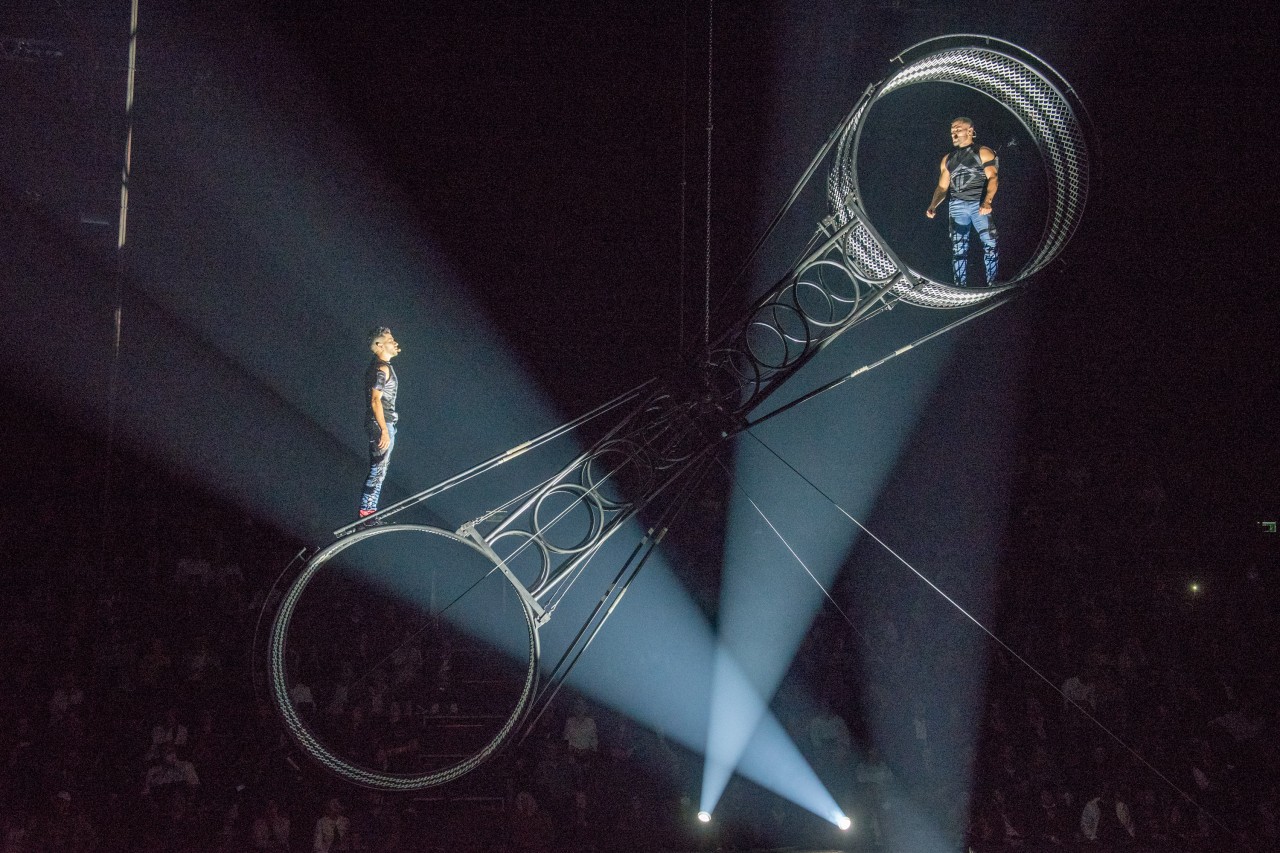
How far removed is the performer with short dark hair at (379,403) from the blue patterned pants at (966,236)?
2686 mm

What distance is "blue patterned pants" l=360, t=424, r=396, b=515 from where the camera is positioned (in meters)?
4.15

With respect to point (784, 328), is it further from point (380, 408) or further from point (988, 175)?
point (380, 408)

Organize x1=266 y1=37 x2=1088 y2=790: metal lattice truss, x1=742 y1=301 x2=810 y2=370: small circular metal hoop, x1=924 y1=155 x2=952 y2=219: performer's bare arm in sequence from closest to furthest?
x1=266 y1=37 x2=1088 y2=790: metal lattice truss → x1=742 y1=301 x2=810 y2=370: small circular metal hoop → x1=924 y1=155 x2=952 y2=219: performer's bare arm

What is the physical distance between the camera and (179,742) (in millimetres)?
4918

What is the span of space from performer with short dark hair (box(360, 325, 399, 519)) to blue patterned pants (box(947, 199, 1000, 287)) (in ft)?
8.81

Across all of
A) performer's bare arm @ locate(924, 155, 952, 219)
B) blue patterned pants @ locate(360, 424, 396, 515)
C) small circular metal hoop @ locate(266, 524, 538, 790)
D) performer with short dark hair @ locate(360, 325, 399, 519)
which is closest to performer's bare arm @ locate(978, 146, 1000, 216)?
performer's bare arm @ locate(924, 155, 952, 219)

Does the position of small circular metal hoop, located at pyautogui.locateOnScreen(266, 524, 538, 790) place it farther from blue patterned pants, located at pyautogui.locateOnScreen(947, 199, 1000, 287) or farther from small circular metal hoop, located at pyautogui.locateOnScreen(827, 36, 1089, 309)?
blue patterned pants, located at pyautogui.locateOnScreen(947, 199, 1000, 287)

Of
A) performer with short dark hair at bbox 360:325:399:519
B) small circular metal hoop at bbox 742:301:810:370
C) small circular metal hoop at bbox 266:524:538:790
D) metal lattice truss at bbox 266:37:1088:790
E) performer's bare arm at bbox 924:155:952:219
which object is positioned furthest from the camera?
performer with short dark hair at bbox 360:325:399:519

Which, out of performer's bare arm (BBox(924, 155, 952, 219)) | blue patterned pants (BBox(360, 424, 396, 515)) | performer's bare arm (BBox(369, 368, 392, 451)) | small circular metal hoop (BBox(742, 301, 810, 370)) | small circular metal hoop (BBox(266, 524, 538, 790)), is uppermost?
performer's bare arm (BBox(924, 155, 952, 219))

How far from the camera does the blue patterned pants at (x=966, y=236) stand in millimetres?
3842

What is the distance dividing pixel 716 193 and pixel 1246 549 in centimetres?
509

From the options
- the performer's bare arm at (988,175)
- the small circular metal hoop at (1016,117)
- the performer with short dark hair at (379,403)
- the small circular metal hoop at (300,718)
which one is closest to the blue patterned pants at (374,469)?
the performer with short dark hair at (379,403)

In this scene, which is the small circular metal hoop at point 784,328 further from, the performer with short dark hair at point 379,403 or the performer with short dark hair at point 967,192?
the performer with short dark hair at point 379,403

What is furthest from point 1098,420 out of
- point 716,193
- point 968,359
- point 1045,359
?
point 716,193
